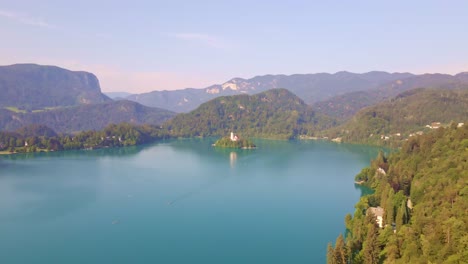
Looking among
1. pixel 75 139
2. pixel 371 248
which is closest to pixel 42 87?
pixel 75 139

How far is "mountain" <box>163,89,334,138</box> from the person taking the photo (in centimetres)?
9838

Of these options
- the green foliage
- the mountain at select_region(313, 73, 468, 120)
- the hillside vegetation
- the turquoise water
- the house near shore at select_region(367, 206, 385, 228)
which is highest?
the mountain at select_region(313, 73, 468, 120)

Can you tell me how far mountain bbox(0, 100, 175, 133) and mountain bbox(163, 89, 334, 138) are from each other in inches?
1077

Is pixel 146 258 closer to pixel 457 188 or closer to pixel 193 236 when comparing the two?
pixel 193 236

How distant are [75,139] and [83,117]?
55.3 m

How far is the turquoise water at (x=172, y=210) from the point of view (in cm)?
2058

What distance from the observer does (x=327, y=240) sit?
2191cm

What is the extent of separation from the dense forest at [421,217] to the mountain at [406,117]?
4068 cm

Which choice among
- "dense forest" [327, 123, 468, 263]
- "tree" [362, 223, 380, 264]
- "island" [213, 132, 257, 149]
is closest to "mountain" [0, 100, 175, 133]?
"island" [213, 132, 257, 149]

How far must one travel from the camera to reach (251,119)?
108 metres

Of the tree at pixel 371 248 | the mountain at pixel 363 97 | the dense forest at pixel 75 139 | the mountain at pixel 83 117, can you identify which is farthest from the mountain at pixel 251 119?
the tree at pixel 371 248

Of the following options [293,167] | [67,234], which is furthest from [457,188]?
[293,167]

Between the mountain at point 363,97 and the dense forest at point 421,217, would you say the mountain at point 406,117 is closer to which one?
the mountain at point 363,97

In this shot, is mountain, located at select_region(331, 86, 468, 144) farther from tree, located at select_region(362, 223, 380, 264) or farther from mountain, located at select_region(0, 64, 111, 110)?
mountain, located at select_region(0, 64, 111, 110)
